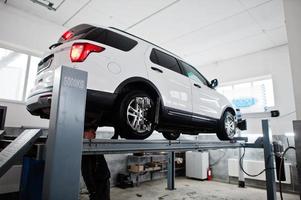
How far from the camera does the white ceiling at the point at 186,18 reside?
4.25 meters

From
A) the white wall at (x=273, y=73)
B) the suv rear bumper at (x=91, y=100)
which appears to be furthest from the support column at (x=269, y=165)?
the suv rear bumper at (x=91, y=100)

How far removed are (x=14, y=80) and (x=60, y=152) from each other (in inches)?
168

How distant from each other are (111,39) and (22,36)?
337 cm

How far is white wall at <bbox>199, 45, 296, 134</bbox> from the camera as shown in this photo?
5750 millimetres

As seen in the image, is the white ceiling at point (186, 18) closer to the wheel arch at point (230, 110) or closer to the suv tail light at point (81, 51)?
the wheel arch at point (230, 110)

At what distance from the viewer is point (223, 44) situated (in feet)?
20.3

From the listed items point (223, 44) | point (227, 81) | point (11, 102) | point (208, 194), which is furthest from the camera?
point (227, 81)

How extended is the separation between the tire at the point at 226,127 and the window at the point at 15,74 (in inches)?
159

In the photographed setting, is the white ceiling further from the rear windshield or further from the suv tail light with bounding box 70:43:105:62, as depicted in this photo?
the suv tail light with bounding box 70:43:105:62

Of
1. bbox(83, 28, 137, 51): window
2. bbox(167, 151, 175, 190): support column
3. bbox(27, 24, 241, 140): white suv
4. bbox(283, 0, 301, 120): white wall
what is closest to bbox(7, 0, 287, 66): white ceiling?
bbox(283, 0, 301, 120): white wall

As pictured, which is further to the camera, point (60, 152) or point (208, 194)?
point (208, 194)

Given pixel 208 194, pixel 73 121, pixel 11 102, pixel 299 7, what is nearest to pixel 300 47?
pixel 299 7

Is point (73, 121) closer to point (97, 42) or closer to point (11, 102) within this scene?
point (97, 42)

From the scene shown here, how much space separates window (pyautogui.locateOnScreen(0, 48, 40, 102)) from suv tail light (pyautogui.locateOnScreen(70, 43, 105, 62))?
10.5 feet
